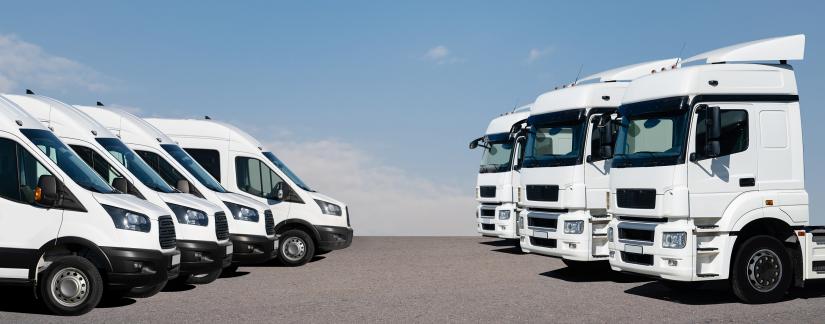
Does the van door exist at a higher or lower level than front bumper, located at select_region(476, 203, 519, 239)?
higher

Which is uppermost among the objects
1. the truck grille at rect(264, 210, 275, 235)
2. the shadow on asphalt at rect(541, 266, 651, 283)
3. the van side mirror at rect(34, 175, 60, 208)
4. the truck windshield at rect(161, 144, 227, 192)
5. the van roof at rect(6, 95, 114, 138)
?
the van roof at rect(6, 95, 114, 138)

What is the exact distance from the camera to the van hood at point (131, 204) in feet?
34.8

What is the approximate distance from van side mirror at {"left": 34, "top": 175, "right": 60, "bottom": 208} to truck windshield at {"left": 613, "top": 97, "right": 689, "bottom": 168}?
729 centimetres

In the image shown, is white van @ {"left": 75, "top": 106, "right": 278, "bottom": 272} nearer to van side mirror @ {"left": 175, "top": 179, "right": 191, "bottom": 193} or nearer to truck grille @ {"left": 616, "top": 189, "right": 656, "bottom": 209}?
van side mirror @ {"left": 175, "top": 179, "right": 191, "bottom": 193}

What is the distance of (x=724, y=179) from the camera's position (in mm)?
11508

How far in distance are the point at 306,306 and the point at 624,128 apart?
16.6 ft

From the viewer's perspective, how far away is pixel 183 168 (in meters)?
14.6

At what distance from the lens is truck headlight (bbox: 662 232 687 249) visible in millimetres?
11359

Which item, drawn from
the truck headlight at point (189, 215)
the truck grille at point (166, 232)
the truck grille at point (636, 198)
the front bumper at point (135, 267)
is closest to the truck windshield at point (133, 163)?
the truck headlight at point (189, 215)

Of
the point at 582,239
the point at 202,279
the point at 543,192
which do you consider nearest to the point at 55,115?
the point at 202,279

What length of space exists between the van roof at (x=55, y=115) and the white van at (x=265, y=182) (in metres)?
4.10

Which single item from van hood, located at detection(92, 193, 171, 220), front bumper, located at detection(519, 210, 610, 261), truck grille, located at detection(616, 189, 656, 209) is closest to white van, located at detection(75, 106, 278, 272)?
van hood, located at detection(92, 193, 171, 220)

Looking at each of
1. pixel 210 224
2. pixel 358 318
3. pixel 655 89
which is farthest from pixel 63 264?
pixel 655 89

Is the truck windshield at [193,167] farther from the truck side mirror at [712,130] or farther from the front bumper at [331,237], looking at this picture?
the truck side mirror at [712,130]
